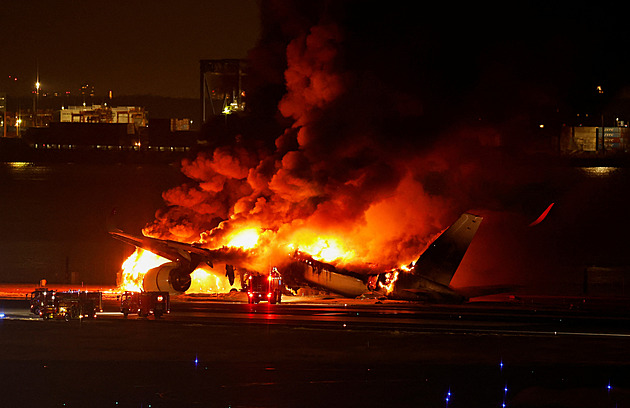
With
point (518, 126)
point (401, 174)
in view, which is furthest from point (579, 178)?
point (401, 174)

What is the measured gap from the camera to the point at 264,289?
54938 mm

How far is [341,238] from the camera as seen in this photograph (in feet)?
197

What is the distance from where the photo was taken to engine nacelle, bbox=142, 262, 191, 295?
6019 centimetres

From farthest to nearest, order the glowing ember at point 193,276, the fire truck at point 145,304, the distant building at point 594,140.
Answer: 1. the distant building at point 594,140
2. the glowing ember at point 193,276
3. the fire truck at point 145,304

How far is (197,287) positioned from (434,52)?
2362 cm

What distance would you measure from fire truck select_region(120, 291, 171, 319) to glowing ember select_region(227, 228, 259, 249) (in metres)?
14.9

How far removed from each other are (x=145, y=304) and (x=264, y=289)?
10.9m

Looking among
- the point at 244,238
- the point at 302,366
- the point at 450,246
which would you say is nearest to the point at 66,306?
the point at 244,238

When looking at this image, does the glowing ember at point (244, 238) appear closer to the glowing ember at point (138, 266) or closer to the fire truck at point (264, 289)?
the fire truck at point (264, 289)

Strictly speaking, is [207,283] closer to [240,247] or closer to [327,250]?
[240,247]

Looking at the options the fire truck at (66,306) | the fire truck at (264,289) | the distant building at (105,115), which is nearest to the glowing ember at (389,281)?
the fire truck at (264,289)

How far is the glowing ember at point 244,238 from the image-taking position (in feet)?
200

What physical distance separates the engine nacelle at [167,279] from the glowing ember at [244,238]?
3752 millimetres

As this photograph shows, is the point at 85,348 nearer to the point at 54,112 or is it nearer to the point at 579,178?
the point at 579,178
